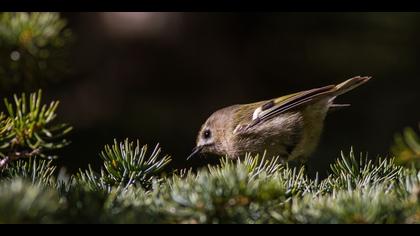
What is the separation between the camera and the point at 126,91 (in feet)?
15.5

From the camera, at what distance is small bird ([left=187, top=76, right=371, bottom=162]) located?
135 inches

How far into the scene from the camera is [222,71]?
505 cm

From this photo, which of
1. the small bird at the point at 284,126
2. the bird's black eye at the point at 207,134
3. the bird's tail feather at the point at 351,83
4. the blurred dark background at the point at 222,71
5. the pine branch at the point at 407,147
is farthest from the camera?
the blurred dark background at the point at 222,71

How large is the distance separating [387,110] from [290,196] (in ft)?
9.51

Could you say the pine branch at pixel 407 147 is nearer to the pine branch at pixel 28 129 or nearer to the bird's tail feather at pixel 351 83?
the pine branch at pixel 28 129

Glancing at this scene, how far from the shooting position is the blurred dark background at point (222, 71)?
4352 millimetres

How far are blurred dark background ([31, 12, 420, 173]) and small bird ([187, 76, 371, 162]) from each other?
0.56 meters

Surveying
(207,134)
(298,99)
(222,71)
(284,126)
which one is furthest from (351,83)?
(222,71)

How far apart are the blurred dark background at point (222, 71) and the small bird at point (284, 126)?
0.56 metres

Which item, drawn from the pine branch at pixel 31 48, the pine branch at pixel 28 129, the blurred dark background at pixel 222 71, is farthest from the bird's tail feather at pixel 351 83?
the pine branch at pixel 28 129

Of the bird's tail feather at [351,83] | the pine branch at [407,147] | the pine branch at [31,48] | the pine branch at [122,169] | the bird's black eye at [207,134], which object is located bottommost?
the bird's black eye at [207,134]

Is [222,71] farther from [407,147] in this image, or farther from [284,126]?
[407,147]

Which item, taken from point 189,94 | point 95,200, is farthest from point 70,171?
point 95,200

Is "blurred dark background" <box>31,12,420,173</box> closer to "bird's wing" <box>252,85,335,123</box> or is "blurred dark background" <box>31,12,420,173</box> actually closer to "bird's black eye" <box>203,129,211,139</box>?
"bird's black eye" <box>203,129,211,139</box>
